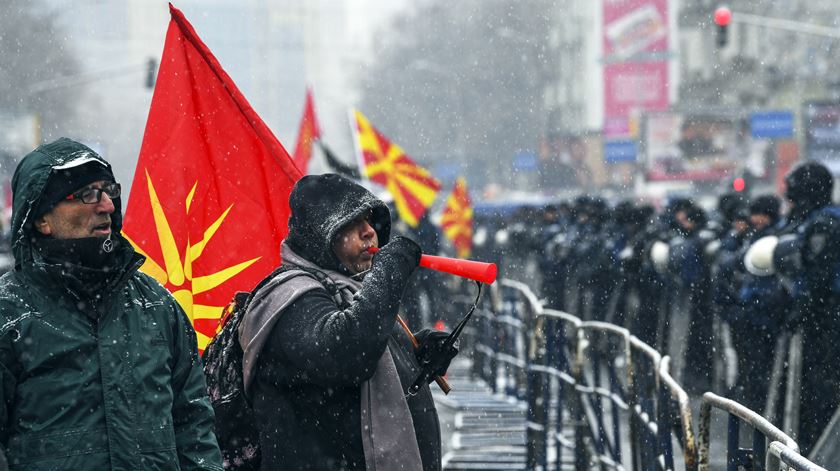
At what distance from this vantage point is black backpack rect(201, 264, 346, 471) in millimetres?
3623

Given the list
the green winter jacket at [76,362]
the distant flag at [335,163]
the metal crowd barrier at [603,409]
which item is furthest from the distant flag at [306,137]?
the green winter jacket at [76,362]

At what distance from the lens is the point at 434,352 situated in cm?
366

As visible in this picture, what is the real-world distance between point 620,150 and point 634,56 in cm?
528

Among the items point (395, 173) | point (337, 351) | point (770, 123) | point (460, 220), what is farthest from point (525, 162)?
point (337, 351)

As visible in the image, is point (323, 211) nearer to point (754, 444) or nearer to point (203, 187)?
point (203, 187)

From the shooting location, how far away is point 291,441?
11.5 ft

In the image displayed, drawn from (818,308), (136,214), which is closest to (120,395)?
(136,214)

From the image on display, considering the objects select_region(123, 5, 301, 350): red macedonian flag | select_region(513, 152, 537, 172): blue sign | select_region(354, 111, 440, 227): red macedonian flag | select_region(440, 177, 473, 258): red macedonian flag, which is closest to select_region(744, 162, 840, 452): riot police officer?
select_region(123, 5, 301, 350): red macedonian flag

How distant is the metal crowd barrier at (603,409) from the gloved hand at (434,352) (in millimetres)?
852

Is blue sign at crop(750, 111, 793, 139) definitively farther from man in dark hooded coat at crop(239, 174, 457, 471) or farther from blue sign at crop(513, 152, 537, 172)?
man in dark hooded coat at crop(239, 174, 457, 471)

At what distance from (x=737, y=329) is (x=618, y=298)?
407 cm

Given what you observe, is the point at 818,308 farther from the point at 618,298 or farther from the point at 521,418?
the point at 618,298

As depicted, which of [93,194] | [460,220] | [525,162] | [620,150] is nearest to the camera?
[93,194]

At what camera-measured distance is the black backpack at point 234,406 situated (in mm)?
3623
